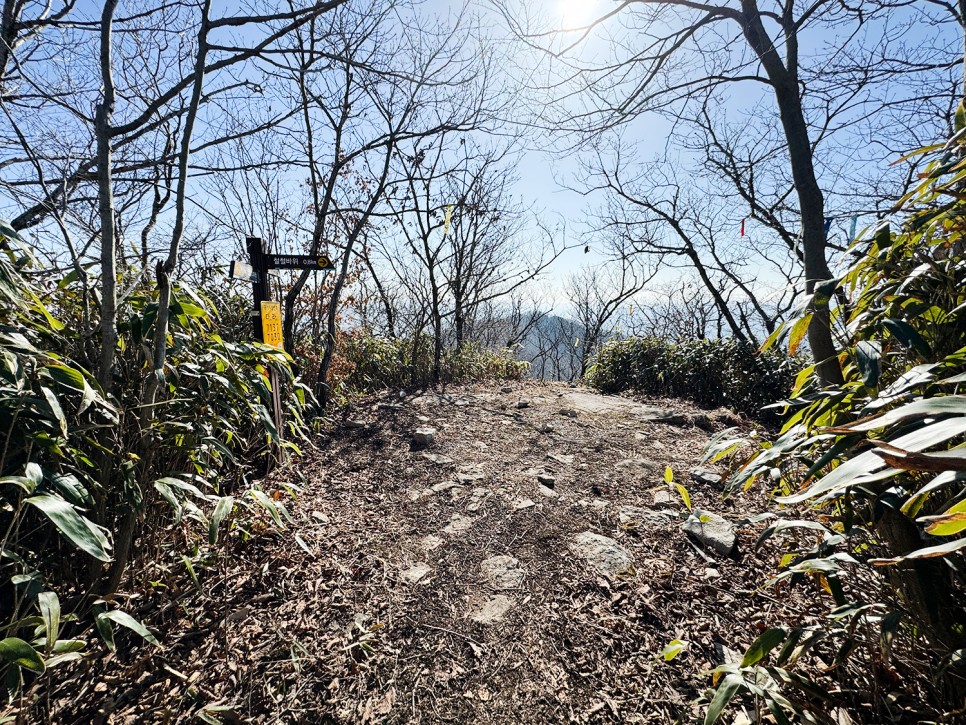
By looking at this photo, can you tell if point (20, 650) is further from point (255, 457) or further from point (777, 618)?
point (777, 618)

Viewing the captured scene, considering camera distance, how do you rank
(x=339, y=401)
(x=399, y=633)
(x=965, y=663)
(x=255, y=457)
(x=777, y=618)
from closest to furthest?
1. (x=965, y=663)
2. (x=777, y=618)
3. (x=399, y=633)
4. (x=255, y=457)
5. (x=339, y=401)

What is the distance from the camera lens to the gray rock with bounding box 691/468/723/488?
264 centimetres

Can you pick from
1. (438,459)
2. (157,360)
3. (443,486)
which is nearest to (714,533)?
(443,486)

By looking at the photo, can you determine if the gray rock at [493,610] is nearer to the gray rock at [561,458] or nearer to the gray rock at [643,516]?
the gray rock at [643,516]

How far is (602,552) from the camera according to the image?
208 cm

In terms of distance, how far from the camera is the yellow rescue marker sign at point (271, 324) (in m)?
2.75

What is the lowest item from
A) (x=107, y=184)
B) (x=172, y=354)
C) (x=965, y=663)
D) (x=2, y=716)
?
(x=2, y=716)

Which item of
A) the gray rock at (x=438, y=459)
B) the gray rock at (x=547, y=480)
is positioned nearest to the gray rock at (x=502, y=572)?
the gray rock at (x=547, y=480)

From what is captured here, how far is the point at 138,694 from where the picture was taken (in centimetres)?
130

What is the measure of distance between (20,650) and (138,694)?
624 mm

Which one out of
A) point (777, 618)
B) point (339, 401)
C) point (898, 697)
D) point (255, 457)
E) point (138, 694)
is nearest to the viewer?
point (898, 697)

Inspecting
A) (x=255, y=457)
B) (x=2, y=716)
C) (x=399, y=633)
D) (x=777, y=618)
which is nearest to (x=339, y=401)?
(x=255, y=457)

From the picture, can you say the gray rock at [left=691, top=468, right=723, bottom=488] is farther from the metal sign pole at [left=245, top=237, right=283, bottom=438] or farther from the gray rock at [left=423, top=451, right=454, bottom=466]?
the metal sign pole at [left=245, top=237, right=283, bottom=438]

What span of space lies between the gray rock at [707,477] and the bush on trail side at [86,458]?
2461 millimetres
